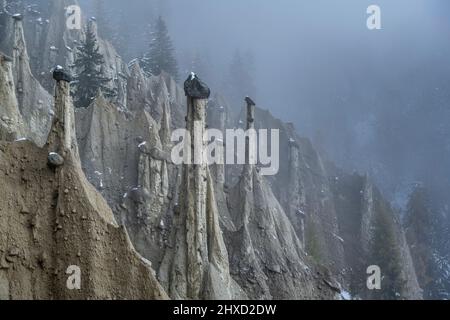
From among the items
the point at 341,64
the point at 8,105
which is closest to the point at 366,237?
the point at 8,105

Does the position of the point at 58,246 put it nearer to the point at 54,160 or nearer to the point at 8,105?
the point at 54,160

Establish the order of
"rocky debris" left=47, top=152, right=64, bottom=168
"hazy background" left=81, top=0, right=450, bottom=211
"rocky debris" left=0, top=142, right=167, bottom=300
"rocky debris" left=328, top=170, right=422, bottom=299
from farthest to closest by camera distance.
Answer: "hazy background" left=81, top=0, right=450, bottom=211 < "rocky debris" left=328, top=170, right=422, bottom=299 < "rocky debris" left=47, top=152, right=64, bottom=168 < "rocky debris" left=0, top=142, right=167, bottom=300

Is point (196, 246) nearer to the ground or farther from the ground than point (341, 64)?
nearer to the ground

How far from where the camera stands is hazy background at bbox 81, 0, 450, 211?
81.2m

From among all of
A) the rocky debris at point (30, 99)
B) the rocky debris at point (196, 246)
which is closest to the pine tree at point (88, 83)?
the rocky debris at point (30, 99)

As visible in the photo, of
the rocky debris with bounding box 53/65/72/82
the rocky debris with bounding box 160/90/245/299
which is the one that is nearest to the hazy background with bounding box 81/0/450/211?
the rocky debris with bounding box 160/90/245/299

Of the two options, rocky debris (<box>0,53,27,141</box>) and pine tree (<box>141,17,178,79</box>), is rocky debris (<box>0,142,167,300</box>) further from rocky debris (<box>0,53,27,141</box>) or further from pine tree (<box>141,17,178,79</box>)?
pine tree (<box>141,17,178,79</box>)

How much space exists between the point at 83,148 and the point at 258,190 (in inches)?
483

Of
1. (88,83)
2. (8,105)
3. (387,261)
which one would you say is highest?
(88,83)

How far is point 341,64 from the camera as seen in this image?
10969 cm

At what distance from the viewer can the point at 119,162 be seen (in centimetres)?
2756

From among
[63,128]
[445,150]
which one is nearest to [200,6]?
[445,150]

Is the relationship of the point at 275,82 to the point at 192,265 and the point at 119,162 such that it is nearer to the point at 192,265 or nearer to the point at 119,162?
the point at 119,162

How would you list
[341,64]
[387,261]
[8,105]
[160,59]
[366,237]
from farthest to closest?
1. [341,64]
2. [160,59]
3. [366,237]
4. [387,261]
5. [8,105]
